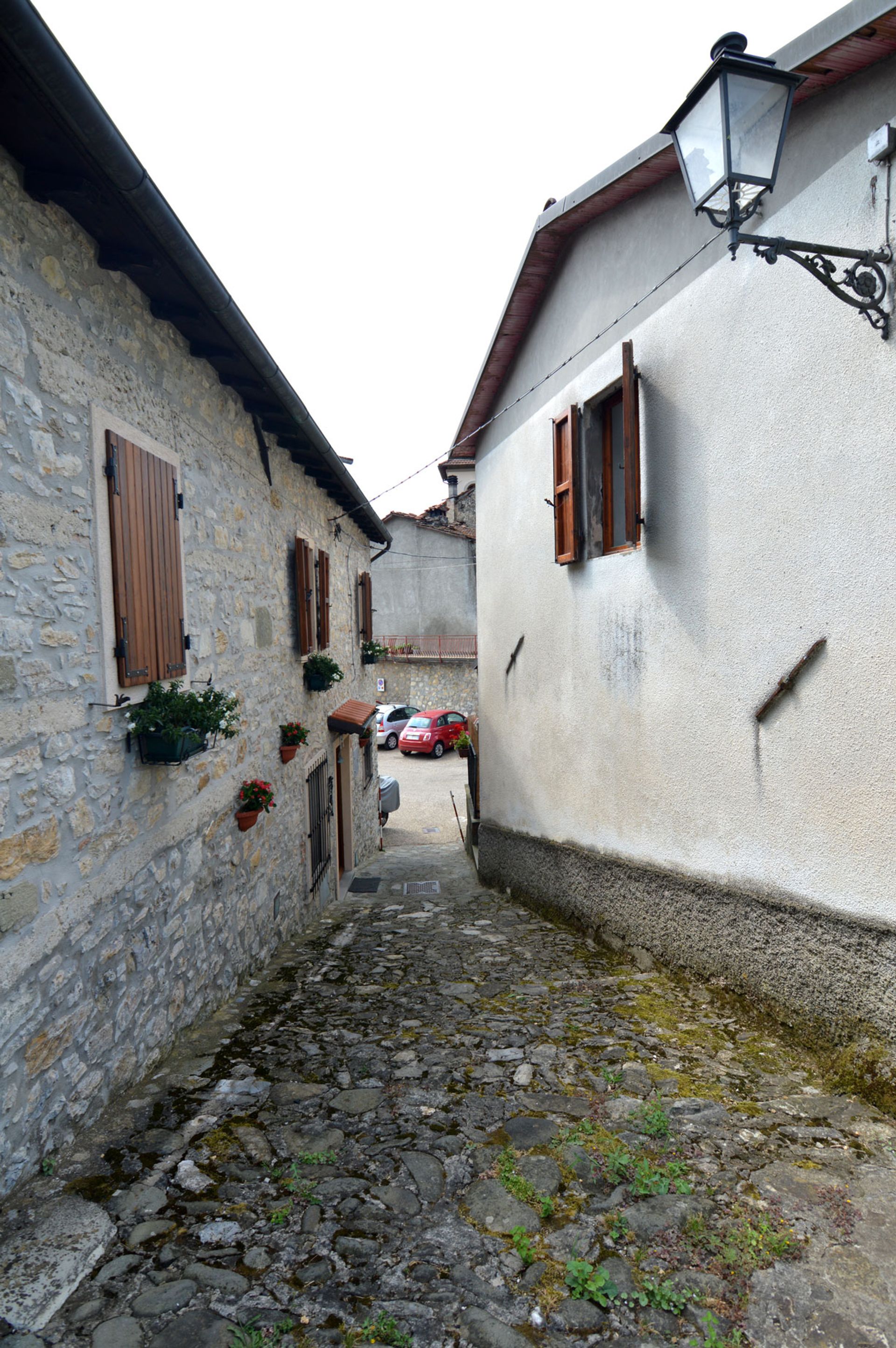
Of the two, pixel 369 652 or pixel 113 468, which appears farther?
pixel 369 652

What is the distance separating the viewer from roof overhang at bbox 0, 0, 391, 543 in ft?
7.24

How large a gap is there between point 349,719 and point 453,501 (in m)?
21.7

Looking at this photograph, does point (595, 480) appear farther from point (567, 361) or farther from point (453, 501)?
point (453, 501)

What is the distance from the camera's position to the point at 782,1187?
2.59 metres

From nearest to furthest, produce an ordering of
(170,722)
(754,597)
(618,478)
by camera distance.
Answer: (170,722)
(754,597)
(618,478)

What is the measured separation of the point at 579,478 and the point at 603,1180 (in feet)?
14.7

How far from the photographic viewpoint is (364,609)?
39.3 feet

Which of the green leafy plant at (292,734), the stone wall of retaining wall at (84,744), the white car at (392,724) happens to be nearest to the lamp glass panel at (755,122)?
the stone wall of retaining wall at (84,744)

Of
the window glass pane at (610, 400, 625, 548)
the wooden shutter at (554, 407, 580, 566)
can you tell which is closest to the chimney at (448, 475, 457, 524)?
the wooden shutter at (554, 407, 580, 566)

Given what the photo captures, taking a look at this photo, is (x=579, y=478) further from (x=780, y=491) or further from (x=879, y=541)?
(x=879, y=541)

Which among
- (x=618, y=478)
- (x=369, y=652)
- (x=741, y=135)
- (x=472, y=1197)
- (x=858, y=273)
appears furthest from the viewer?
(x=369, y=652)

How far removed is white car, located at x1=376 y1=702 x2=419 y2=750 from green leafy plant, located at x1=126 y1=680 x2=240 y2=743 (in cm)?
2007

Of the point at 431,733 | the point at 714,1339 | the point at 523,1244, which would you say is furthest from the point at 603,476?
the point at 431,733

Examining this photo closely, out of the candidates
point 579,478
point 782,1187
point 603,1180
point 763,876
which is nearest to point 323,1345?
point 603,1180
